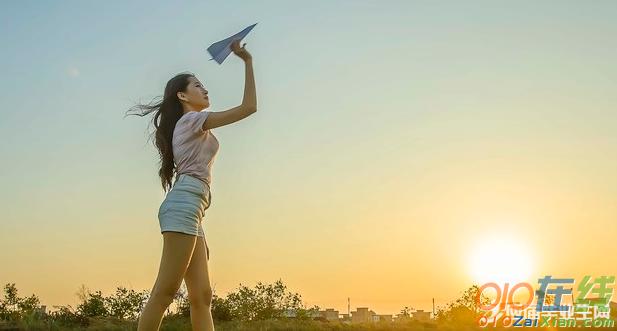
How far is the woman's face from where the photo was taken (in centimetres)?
476

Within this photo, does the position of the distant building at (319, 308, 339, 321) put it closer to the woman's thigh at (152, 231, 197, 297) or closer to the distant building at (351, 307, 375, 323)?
the distant building at (351, 307, 375, 323)

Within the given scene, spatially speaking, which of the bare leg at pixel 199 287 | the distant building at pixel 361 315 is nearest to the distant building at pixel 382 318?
the distant building at pixel 361 315

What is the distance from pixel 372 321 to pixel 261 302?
173cm

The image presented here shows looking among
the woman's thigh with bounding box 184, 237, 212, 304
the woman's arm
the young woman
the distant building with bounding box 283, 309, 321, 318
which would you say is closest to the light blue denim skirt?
the young woman

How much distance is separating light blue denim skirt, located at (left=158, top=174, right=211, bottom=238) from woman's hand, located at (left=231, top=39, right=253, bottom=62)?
29.8 inches

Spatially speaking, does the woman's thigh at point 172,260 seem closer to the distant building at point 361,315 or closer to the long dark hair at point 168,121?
the long dark hair at point 168,121

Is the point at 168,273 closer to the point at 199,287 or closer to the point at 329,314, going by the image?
the point at 199,287

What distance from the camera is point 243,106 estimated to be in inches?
163

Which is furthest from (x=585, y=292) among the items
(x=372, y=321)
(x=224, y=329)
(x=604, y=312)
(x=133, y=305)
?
(x=133, y=305)

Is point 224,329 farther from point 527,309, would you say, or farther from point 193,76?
point 193,76

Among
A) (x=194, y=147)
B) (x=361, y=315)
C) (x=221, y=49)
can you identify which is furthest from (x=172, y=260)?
(x=361, y=315)

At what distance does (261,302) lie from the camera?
1158cm

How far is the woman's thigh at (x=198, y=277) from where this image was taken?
453cm

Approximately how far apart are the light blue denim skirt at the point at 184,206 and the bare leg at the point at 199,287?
8.9 inches
